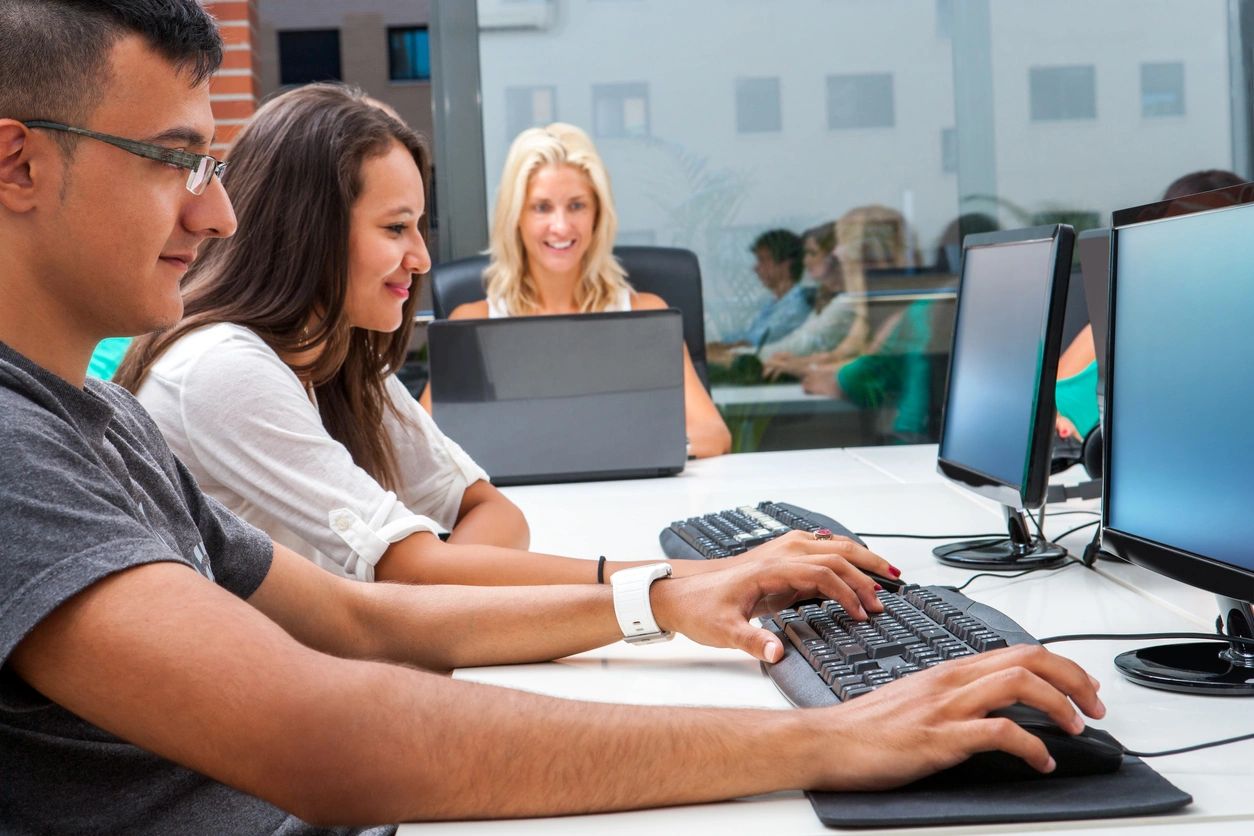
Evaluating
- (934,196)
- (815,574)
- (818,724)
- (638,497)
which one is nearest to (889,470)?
(638,497)

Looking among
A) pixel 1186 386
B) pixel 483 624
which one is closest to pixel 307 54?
pixel 483 624

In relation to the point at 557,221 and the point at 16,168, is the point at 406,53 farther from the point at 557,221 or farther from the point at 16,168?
the point at 16,168

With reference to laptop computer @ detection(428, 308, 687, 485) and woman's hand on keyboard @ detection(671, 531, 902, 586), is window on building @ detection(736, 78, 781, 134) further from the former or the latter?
woman's hand on keyboard @ detection(671, 531, 902, 586)

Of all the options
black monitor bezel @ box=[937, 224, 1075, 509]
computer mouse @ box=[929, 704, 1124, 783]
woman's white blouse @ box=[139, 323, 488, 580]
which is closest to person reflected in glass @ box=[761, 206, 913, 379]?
black monitor bezel @ box=[937, 224, 1075, 509]

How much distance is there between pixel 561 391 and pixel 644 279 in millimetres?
1165

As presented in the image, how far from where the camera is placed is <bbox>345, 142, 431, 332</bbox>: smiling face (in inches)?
65.2

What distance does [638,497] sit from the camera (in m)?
2.13

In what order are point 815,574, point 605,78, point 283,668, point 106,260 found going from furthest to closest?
point 605,78 < point 815,574 < point 106,260 < point 283,668

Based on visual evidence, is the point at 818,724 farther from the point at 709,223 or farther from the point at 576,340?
the point at 709,223

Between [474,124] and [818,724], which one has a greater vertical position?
[474,124]

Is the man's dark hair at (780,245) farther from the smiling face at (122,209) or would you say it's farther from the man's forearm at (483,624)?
the smiling face at (122,209)

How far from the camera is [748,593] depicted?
1.16 m

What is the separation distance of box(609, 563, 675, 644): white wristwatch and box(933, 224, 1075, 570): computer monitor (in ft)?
1.63

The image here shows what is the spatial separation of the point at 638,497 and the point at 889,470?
21.4 inches
